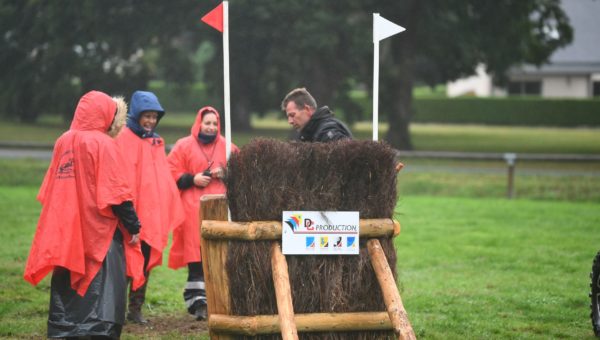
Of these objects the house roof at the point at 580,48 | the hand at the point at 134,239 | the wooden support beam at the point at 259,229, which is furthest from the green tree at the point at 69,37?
the house roof at the point at 580,48

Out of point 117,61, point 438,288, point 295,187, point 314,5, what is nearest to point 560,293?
point 438,288

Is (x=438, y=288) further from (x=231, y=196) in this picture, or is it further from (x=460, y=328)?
(x=231, y=196)

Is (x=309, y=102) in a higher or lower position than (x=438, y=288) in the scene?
higher

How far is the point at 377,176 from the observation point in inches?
244

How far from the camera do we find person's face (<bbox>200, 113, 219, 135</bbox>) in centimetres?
837

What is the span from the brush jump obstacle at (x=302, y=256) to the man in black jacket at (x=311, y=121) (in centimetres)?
57

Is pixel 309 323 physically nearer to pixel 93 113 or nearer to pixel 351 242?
pixel 351 242

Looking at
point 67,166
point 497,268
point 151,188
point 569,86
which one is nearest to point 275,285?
point 67,166

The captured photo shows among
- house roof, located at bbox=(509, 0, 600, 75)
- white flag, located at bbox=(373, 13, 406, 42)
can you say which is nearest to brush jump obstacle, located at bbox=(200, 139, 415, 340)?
white flag, located at bbox=(373, 13, 406, 42)

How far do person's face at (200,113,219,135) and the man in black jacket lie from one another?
1.20 meters

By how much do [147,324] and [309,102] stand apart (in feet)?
8.10

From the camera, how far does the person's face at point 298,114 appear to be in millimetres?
7199

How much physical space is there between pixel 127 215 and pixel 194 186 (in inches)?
75.1

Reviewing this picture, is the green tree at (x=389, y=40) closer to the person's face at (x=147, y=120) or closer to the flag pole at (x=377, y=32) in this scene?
the person's face at (x=147, y=120)
